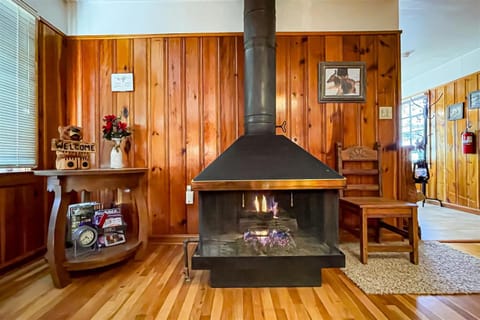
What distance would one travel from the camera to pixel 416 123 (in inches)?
211

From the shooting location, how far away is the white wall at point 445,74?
3959 millimetres

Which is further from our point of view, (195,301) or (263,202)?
(263,202)

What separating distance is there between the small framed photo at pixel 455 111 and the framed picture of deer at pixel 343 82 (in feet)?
9.17

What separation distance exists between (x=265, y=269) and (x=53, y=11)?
2.83 meters

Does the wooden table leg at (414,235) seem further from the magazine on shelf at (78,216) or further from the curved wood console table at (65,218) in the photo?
the magazine on shelf at (78,216)

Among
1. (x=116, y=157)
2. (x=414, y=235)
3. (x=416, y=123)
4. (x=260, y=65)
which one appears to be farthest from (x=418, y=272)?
(x=416, y=123)

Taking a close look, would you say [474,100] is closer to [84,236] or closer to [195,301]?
[195,301]

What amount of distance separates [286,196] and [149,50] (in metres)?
1.89

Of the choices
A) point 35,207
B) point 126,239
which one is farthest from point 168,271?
point 35,207

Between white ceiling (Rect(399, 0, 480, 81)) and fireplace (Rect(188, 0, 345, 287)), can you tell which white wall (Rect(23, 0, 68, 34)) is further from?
white ceiling (Rect(399, 0, 480, 81))

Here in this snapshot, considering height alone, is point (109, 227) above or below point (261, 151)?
below

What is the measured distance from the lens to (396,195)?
256 cm

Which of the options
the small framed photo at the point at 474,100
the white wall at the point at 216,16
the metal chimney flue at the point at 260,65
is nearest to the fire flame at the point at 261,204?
the metal chimney flue at the point at 260,65

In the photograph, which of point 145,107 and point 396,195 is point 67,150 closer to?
point 145,107
